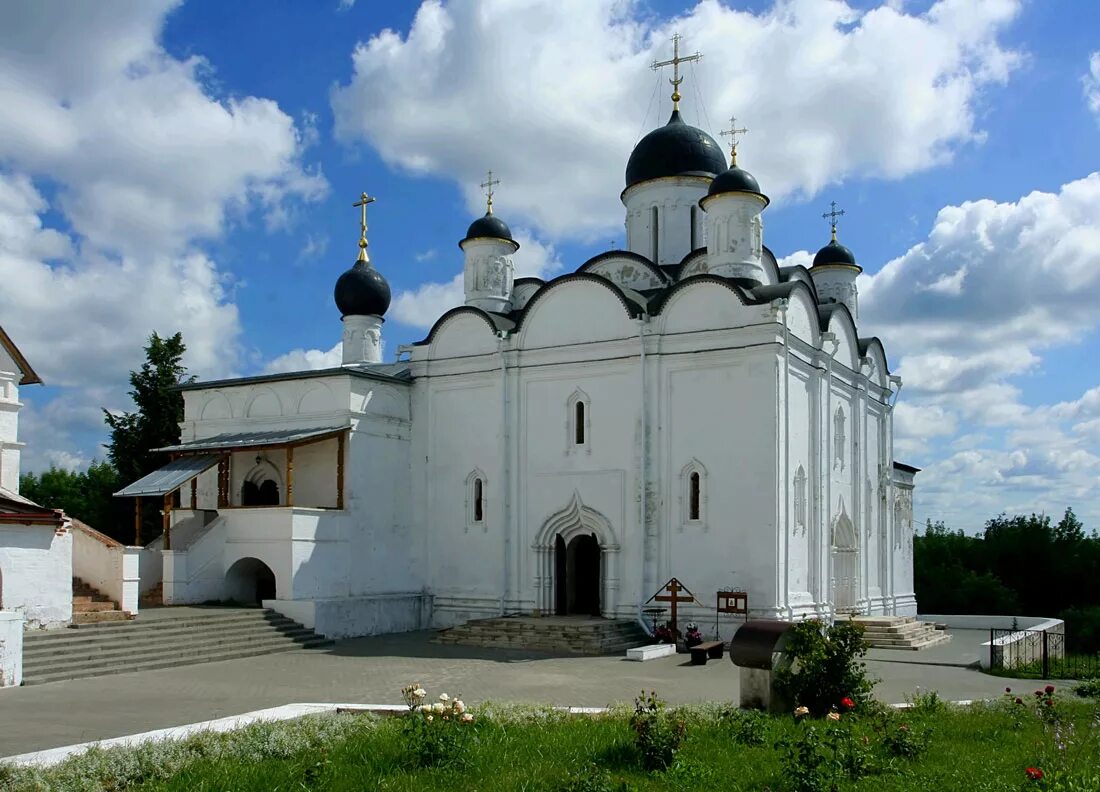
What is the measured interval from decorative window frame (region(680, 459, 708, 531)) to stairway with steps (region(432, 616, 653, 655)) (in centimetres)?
195

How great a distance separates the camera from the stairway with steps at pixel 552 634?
16547mm

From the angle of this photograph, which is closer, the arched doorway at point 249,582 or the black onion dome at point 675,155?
the arched doorway at point 249,582

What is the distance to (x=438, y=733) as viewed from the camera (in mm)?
7113

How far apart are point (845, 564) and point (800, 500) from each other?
3324 millimetres

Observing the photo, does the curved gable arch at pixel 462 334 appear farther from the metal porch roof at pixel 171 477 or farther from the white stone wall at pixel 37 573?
the white stone wall at pixel 37 573

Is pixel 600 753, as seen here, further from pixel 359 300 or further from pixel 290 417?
pixel 359 300

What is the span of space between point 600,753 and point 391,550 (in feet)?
42.0

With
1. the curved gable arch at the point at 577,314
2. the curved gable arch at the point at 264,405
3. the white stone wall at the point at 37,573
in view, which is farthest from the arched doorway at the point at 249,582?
the curved gable arch at the point at 577,314

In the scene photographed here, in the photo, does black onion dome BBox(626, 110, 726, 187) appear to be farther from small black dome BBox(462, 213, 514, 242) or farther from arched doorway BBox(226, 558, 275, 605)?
arched doorway BBox(226, 558, 275, 605)

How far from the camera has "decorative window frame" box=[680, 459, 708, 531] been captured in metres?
17.6

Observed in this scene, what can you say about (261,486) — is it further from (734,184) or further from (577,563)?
(734,184)

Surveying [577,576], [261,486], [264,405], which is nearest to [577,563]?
[577,576]

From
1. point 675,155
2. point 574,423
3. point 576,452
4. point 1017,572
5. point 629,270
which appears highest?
point 675,155

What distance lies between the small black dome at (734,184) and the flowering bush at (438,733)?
13.4 meters
